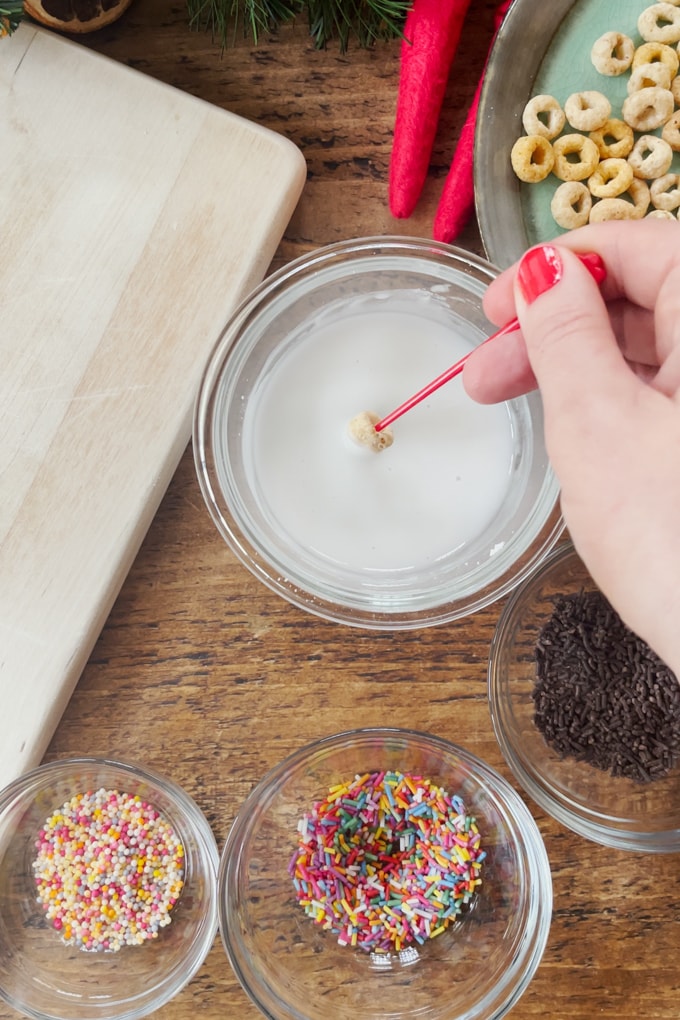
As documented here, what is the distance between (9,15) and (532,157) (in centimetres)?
61

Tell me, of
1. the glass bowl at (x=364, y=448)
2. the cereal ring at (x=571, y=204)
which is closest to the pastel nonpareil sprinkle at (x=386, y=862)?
the glass bowl at (x=364, y=448)

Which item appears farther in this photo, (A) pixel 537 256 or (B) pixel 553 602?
(B) pixel 553 602

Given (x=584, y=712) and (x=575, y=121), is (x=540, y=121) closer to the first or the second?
(x=575, y=121)

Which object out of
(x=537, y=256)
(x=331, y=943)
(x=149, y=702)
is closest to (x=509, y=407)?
(x=537, y=256)

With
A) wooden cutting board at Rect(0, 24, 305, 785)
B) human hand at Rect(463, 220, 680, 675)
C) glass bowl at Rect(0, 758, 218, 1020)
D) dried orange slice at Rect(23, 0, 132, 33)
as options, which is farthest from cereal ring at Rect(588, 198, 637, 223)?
glass bowl at Rect(0, 758, 218, 1020)

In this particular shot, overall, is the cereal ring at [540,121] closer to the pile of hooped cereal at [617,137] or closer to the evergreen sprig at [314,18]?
Result: the pile of hooped cereal at [617,137]

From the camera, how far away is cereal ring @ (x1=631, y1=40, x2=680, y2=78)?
3.73 feet

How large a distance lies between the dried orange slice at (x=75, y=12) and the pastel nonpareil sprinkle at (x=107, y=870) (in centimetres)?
93

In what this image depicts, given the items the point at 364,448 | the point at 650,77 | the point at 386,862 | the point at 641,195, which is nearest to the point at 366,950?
the point at 386,862

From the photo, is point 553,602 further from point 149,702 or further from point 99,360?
point 99,360

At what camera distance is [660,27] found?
1.15m

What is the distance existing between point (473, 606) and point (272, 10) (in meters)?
0.75

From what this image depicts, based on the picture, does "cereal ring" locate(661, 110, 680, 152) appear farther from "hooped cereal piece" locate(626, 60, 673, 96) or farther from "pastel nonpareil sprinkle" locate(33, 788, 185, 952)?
"pastel nonpareil sprinkle" locate(33, 788, 185, 952)

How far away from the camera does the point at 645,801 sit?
120 centimetres
